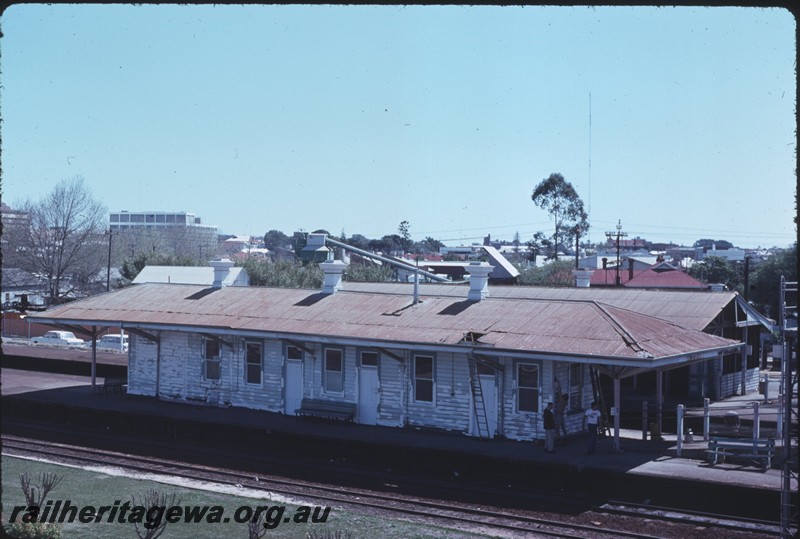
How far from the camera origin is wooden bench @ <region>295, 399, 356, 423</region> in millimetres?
21141

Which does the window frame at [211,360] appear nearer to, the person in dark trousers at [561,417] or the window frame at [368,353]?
the window frame at [368,353]

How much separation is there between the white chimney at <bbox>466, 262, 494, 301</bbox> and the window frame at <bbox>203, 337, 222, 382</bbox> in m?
7.44

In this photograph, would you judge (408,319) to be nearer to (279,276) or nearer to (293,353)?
(293,353)

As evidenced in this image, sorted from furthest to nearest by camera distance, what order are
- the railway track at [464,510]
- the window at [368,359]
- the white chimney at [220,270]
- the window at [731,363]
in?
the white chimney at [220,270]
the window at [731,363]
the window at [368,359]
the railway track at [464,510]

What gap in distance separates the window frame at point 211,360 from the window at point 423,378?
257 inches

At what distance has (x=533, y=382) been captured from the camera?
1883 centimetres

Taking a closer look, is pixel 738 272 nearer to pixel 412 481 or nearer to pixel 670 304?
pixel 670 304

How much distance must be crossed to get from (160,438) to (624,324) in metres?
12.3

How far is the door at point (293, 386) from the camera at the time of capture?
2223 cm

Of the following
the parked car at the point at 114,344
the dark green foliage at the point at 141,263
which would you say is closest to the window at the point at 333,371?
the parked car at the point at 114,344

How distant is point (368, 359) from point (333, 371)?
117 centimetres

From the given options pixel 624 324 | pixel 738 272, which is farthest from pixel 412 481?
pixel 738 272

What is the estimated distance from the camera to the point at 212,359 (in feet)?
78.9

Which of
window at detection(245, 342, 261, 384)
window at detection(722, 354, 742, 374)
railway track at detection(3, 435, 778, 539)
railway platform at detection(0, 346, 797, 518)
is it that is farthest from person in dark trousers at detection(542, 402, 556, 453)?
window at detection(722, 354, 742, 374)
